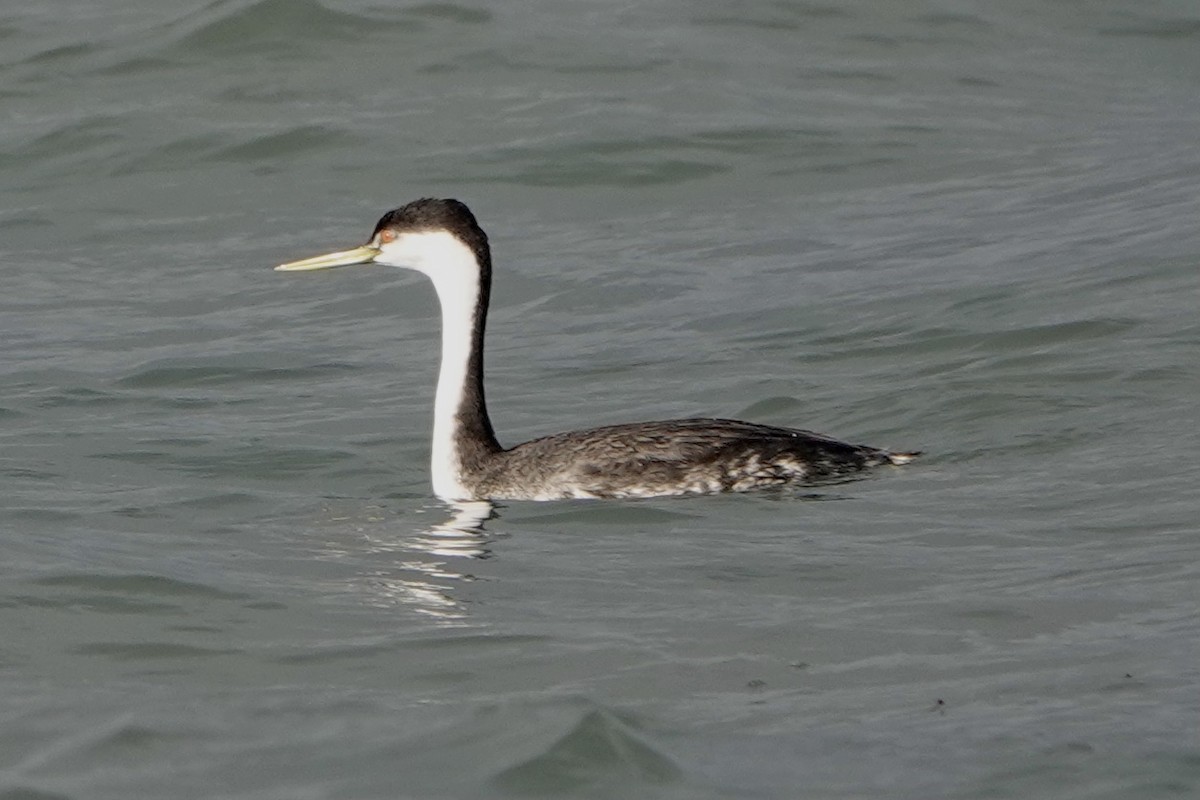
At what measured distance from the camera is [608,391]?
11.7m

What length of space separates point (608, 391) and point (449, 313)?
194cm

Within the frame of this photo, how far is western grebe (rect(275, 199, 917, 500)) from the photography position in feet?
30.6

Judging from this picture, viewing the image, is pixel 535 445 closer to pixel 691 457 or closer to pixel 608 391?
pixel 691 457

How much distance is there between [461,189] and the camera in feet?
A: 51.8

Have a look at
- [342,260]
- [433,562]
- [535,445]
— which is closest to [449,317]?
[342,260]

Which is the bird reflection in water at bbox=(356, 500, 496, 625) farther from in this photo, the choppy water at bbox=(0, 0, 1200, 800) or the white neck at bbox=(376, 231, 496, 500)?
the white neck at bbox=(376, 231, 496, 500)

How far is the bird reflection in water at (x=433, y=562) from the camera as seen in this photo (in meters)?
7.49

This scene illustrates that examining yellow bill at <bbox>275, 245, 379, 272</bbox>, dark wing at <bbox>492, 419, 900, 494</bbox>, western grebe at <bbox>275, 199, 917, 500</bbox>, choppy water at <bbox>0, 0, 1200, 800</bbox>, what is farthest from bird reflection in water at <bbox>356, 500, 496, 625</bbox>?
yellow bill at <bbox>275, 245, 379, 272</bbox>

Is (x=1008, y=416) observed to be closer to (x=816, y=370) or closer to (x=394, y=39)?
(x=816, y=370)

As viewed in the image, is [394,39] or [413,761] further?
[394,39]

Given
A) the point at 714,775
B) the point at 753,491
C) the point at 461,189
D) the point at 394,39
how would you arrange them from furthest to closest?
the point at 394,39, the point at 461,189, the point at 753,491, the point at 714,775

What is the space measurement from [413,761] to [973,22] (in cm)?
1436

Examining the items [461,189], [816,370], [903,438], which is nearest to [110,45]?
[461,189]

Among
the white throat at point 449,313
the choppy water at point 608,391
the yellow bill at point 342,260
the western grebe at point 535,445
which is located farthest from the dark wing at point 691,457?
the yellow bill at point 342,260
